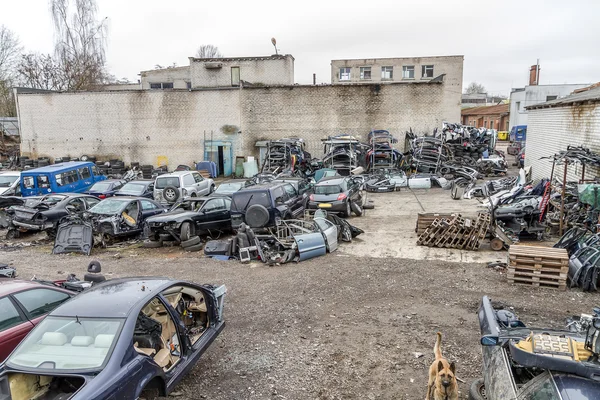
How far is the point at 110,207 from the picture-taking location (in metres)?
13.0

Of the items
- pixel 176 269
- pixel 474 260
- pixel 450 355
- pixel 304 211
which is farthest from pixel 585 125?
pixel 176 269

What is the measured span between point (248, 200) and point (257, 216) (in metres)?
0.71

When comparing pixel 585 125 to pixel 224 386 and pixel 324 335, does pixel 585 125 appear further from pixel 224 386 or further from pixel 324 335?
pixel 224 386

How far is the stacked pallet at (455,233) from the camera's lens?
10859mm

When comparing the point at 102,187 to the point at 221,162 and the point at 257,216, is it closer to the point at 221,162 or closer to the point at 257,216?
the point at 257,216

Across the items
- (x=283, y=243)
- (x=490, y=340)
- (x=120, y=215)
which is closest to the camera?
(x=490, y=340)

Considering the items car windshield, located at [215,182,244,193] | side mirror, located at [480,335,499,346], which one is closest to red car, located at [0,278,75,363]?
side mirror, located at [480,335,499,346]

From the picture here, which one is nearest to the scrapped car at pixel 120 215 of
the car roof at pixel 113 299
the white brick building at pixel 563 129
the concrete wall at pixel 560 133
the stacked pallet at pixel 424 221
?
the car roof at pixel 113 299

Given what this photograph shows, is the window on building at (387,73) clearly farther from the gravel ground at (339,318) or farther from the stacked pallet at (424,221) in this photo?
the gravel ground at (339,318)

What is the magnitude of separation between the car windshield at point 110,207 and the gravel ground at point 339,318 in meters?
2.19

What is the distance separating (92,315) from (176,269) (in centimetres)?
592

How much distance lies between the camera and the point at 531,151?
2105cm

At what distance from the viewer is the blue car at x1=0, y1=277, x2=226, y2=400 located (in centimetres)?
380

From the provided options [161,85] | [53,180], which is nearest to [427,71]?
[161,85]
